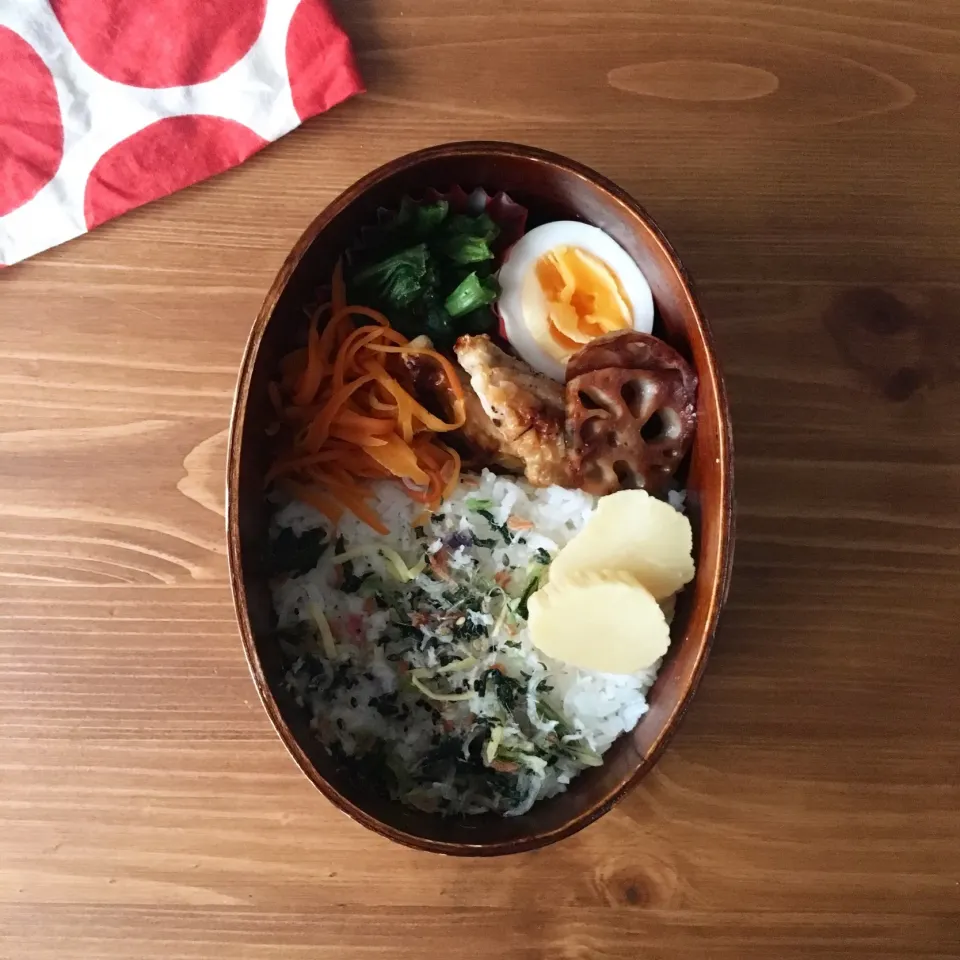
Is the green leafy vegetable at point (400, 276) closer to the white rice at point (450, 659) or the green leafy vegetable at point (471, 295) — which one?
the green leafy vegetable at point (471, 295)

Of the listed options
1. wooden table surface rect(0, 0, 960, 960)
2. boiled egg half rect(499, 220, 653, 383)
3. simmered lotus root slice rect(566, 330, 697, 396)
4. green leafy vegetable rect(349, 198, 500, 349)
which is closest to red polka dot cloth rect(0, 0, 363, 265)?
wooden table surface rect(0, 0, 960, 960)

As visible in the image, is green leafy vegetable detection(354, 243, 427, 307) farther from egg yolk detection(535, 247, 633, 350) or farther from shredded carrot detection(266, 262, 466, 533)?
egg yolk detection(535, 247, 633, 350)

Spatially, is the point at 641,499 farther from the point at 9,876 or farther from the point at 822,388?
the point at 9,876

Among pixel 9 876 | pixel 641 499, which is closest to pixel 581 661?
pixel 641 499

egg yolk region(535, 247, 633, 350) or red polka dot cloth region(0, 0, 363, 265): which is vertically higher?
red polka dot cloth region(0, 0, 363, 265)

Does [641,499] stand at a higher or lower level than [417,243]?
lower

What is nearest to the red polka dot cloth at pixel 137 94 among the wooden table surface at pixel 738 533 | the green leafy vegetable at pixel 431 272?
the wooden table surface at pixel 738 533
